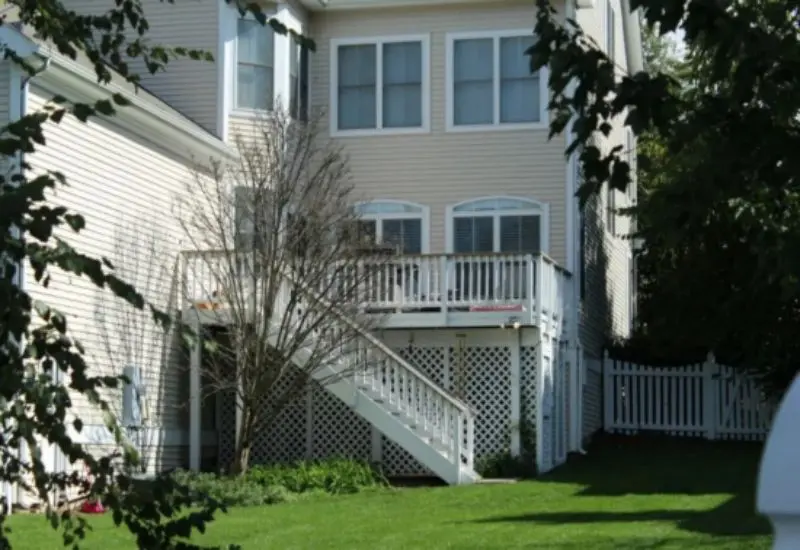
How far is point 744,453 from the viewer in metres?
23.5

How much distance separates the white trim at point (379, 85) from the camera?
2430 cm

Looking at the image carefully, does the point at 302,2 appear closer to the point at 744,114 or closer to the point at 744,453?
the point at 744,453

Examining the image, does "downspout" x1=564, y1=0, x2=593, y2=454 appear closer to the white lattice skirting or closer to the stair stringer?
the white lattice skirting

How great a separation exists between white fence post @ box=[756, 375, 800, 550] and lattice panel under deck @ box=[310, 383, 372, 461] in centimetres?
2015

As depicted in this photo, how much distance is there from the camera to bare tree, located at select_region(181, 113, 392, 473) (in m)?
19.2

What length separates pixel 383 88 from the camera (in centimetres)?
2438

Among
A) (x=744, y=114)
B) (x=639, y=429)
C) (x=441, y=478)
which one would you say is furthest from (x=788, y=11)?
(x=639, y=429)

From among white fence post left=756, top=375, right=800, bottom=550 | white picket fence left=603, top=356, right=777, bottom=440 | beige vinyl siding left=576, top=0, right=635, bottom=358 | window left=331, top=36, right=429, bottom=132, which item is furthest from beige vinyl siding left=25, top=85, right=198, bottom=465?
white fence post left=756, top=375, right=800, bottom=550

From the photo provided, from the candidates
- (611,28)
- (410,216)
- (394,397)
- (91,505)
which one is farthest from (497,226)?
(91,505)

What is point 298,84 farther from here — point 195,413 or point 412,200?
point 195,413

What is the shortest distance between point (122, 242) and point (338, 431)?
453 centimetres

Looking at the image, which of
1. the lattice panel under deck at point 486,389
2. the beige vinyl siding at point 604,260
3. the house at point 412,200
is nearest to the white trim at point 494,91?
the house at point 412,200

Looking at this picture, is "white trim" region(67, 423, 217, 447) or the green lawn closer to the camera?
the green lawn

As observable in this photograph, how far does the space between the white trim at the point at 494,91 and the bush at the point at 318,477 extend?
7.05 meters
